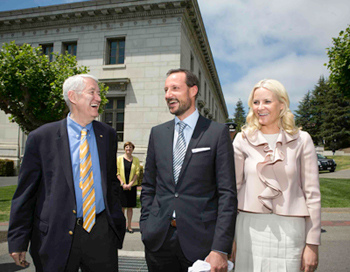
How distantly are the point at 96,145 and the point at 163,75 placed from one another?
15.9 metres

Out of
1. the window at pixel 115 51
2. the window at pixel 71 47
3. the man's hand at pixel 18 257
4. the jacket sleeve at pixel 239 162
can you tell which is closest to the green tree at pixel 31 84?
the window at pixel 115 51

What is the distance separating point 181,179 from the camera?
2.30m

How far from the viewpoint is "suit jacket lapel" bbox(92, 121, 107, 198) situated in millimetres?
2543

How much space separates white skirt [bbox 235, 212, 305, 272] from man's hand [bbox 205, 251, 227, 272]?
341 mm

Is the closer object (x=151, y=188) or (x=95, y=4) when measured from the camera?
(x=151, y=188)

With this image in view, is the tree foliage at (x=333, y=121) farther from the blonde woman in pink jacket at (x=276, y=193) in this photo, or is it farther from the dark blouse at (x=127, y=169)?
the blonde woman in pink jacket at (x=276, y=193)

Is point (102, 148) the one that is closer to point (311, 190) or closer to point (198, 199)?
point (198, 199)

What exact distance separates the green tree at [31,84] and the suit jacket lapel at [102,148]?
10489 mm

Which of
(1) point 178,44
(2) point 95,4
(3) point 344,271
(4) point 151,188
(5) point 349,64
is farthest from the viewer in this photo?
(2) point 95,4

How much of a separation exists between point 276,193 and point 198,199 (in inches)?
26.5

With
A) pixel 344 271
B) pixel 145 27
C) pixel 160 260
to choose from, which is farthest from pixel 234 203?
pixel 145 27

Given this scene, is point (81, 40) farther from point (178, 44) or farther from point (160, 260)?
point (160, 260)

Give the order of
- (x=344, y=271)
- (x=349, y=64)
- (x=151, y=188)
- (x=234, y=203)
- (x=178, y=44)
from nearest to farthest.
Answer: (x=234, y=203)
(x=151, y=188)
(x=344, y=271)
(x=349, y=64)
(x=178, y=44)

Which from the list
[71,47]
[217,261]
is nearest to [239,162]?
[217,261]
